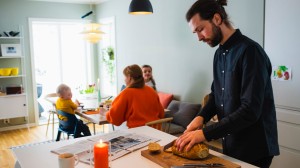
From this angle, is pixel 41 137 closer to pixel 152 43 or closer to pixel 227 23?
pixel 152 43

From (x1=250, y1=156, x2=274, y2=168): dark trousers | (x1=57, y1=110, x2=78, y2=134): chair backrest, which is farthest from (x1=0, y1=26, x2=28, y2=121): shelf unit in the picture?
(x1=250, y1=156, x2=274, y2=168): dark trousers

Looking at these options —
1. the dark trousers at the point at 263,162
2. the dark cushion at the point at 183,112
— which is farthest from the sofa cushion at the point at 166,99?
the dark trousers at the point at 263,162

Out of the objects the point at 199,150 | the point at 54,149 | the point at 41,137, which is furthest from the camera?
the point at 41,137

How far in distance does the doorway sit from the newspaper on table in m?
4.72

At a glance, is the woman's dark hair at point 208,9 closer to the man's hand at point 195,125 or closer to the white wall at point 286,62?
the man's hand at point 195,125

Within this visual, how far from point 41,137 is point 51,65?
186cm

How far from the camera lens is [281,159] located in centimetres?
277

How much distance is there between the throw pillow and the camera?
3752 mm

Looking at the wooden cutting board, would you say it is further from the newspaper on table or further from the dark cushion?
the dark cushion

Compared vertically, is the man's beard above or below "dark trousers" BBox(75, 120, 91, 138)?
above

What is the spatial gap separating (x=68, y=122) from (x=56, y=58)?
126 inches

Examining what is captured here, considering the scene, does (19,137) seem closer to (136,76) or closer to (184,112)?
(184,112)

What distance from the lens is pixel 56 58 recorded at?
21.0 feet

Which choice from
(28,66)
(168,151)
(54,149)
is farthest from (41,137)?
(168,151)
